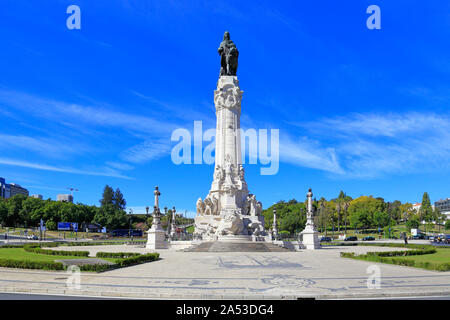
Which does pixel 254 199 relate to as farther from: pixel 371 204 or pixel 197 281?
pixel 371 204

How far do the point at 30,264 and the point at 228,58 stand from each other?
45.1 metres

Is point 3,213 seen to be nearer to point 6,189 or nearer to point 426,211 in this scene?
point 6,189

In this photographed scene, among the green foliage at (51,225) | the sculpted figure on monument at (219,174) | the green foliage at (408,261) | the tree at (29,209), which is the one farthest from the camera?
the tree at (29,209)

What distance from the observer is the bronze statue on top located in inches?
2253

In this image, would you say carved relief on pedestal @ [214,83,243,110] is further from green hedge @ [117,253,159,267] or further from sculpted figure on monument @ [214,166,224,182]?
green hedge @ [117,253,159,267]

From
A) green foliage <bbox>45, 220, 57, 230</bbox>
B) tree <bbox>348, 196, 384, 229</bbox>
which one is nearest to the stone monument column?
green foliage <bbox>45, 220, 57, 230</bbox>

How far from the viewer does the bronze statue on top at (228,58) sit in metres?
57.2

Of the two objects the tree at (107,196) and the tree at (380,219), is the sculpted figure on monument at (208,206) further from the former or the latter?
the tree at (107,196)

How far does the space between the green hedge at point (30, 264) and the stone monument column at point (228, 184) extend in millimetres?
25485

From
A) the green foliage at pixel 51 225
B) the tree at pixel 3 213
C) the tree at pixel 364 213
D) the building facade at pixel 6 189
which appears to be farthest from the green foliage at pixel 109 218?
the building facade at pixel 6 189
